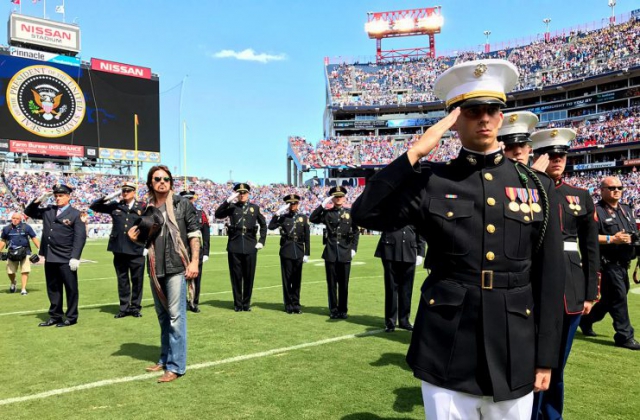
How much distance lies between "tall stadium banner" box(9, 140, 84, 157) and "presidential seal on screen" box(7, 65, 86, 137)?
980 mm

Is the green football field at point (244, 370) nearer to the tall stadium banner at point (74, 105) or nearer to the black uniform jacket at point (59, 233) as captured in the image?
the black uniform jacket at point (59, 233)

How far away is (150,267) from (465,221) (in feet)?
13.0

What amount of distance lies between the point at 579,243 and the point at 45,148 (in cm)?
4609

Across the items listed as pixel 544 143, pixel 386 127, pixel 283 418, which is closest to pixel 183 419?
pixel 283 418

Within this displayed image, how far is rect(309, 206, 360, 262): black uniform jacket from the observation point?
8.60 meters

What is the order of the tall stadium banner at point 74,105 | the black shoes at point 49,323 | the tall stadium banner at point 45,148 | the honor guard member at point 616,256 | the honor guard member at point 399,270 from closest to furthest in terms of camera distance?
the honor guard member at point 616,256
the honor guard member at point 399,270
the black shoes at point 49,323
the tall stadium banner at point 74,105
the tall stadium banner at point 45,148

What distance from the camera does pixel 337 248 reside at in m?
8.64

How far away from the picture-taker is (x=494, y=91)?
2109 mm


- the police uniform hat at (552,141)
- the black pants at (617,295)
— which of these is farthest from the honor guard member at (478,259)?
the black pants at (617,295)

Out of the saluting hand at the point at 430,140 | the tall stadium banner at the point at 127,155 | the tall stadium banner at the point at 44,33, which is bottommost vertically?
the saluting hand at the point at 430,140

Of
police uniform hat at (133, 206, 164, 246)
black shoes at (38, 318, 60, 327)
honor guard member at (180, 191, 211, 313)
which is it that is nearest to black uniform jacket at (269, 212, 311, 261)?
honor guard member at (180, 191, 211, 313)

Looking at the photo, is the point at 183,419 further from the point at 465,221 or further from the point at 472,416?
the point at 465,221

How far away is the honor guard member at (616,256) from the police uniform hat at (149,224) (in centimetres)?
554

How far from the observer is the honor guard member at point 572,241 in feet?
11.9
